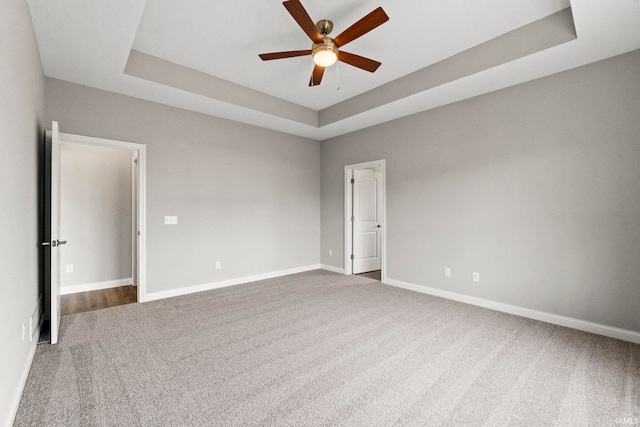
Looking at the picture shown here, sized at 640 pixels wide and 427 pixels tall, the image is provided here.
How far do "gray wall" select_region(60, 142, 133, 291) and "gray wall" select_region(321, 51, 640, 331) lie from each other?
430 centimetres

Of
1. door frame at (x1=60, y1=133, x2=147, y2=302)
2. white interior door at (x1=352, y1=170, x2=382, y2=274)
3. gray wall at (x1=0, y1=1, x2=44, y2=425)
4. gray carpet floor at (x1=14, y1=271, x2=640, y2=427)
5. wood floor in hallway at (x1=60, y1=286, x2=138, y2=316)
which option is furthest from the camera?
white interior door at (x1=352, y1=170, x2=382, y2=274)

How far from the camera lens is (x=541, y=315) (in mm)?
3127

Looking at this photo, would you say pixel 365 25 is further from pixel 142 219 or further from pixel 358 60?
pixel 142 219

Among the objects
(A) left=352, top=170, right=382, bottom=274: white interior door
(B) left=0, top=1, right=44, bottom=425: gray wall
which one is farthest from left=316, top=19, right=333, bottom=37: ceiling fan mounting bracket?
(A) left=352, top=170, right=382, bottom=274: white interior door

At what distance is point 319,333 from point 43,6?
342 centimetres

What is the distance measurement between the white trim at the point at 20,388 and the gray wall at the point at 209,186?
5.18 feet

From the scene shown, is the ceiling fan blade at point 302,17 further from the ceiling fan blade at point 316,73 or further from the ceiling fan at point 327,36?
the ceiling fan blade at point 316,73

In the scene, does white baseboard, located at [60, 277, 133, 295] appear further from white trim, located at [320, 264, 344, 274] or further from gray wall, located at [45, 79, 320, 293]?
white trim, located at [320, 264, 344, 274]

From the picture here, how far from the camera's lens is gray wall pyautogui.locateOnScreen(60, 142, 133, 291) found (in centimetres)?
418

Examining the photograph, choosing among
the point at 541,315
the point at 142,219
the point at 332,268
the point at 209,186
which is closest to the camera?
the point at 541,315

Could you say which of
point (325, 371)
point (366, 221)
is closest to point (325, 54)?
point (325, 371)

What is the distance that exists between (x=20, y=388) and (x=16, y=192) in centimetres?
124

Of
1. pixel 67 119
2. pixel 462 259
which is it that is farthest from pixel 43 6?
pixel 462 259

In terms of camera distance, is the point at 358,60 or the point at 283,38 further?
the point at 283,38
